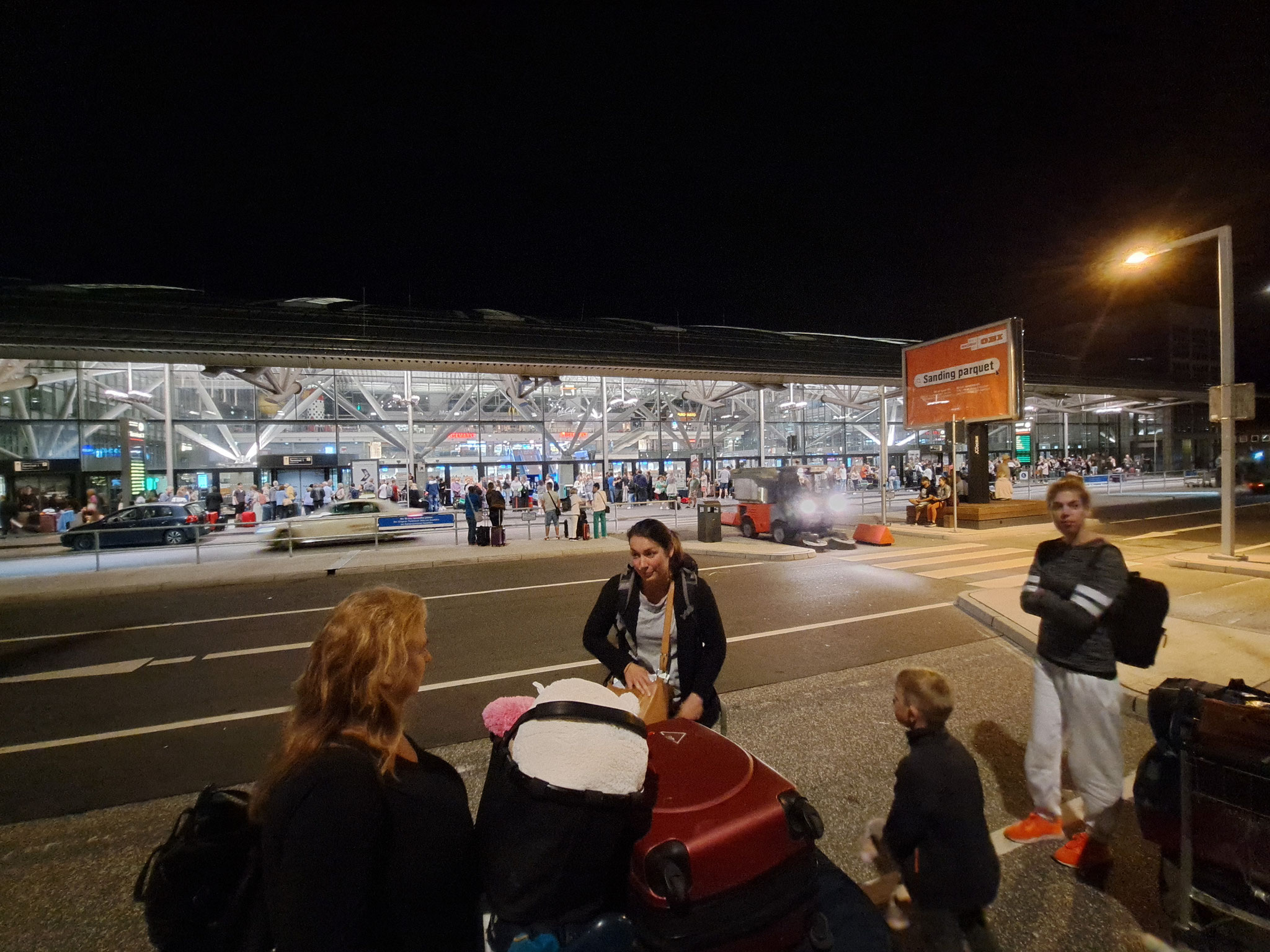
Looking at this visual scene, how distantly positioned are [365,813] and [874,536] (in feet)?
51.2

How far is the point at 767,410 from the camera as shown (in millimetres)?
37875

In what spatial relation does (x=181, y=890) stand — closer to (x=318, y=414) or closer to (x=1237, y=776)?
(x=1237, y=776)

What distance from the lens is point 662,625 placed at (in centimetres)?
296

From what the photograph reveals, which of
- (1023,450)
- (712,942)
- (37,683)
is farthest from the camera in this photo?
(1023,450)

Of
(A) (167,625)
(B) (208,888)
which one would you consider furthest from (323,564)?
(B) (208,888)

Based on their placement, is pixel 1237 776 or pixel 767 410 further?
pixel 767 410

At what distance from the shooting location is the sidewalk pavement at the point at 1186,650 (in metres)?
4.99

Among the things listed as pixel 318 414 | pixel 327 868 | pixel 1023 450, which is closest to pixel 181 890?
pixel 327 868

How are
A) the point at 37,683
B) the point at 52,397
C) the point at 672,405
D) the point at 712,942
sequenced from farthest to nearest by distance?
the point at 672,405, the point at 52,397, the point at 37,683, the point at 712,942

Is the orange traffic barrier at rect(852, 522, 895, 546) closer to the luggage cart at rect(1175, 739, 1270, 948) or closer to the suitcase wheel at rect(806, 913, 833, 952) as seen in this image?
the luggage cart at rect(1175, 739, 1270, 948)

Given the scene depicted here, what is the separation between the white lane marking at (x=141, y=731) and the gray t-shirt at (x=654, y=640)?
387cm

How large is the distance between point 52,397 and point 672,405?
29.3 metres

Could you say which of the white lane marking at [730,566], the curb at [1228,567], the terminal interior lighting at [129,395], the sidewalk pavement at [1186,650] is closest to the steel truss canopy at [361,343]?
the terminal interior lighting at [129,395]

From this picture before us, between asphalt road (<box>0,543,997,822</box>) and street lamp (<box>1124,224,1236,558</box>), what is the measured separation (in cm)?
480
